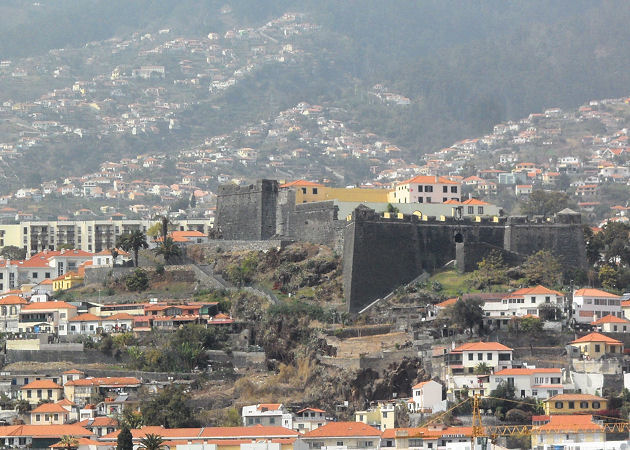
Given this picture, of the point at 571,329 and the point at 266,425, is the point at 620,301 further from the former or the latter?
the point at 266,425

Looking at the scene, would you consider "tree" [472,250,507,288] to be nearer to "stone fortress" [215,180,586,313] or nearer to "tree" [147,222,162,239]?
"stone fortress" [215,180,586,313]

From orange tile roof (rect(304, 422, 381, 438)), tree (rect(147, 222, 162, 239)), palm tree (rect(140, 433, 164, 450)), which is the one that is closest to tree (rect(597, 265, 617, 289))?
orange tile roof (rect(304, 422, 381, 438))

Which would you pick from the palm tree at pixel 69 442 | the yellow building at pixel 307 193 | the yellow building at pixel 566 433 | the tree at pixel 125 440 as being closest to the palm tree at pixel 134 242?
the yellow building at pixel 307 193

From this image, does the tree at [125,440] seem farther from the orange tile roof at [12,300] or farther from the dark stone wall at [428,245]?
the orange tile roof at [12,300]

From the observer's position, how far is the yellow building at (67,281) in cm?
11264

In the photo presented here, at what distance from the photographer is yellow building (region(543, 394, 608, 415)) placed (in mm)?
81375

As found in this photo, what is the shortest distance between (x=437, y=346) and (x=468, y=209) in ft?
69.4

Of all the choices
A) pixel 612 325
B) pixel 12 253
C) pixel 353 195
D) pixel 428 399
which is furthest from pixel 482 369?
pixel 12 253

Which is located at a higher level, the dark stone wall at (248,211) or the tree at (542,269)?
the dark stone wall at (248,211)

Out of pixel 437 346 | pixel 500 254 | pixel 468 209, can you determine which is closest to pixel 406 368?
pixel 437 346

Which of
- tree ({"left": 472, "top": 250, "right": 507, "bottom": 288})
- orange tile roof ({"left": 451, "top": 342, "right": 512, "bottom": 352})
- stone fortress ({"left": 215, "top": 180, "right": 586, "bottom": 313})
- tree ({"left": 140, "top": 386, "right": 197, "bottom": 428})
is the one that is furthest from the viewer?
stone fortress ({"left": 215, "top": 180, "right": 586, "bottom": 313})

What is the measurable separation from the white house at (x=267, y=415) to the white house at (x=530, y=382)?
944cm

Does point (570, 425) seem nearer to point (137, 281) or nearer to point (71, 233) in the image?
point (137, 281)

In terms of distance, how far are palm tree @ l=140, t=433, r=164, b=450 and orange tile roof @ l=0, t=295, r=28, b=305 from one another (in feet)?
97.9
